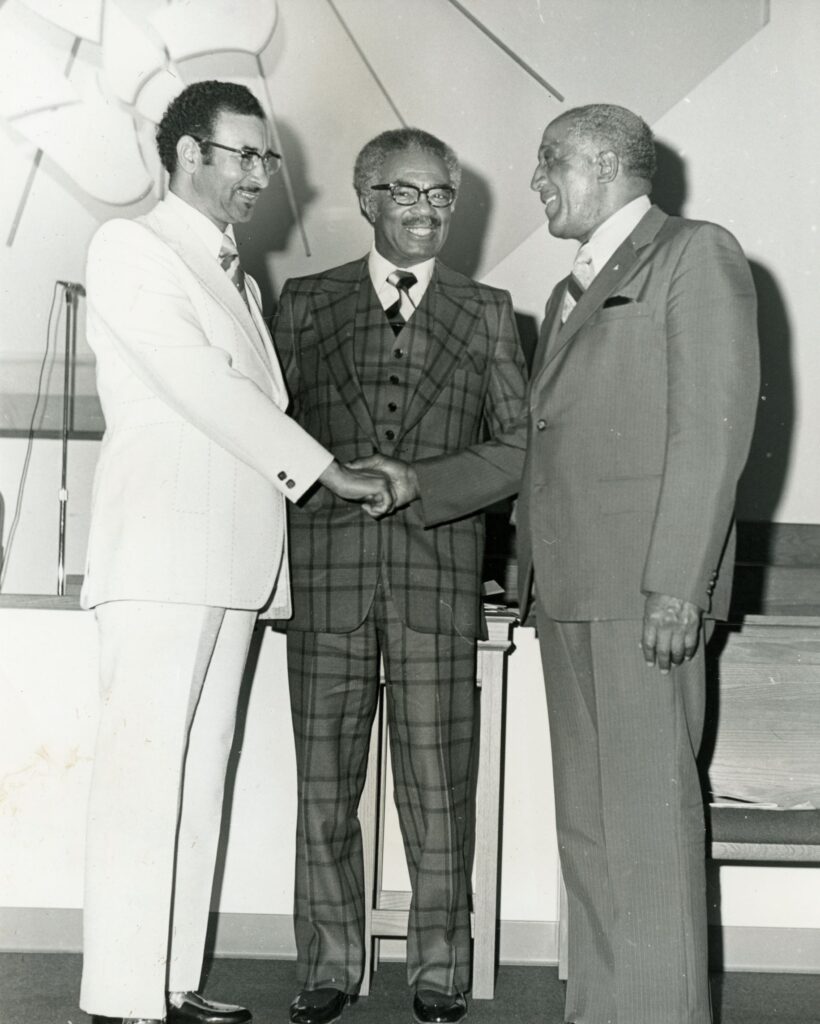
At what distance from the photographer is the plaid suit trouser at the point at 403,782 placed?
7.93 feet

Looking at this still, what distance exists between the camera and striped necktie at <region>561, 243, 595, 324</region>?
2150 millimetres

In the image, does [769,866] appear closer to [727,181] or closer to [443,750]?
[443,750]

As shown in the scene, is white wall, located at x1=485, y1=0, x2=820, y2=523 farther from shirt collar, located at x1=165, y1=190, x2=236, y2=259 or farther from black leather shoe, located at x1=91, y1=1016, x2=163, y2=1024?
black leather shoe, located at x1=91, y1=1016, x2=163, y2=1024

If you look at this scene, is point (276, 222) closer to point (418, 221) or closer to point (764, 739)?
point (418, 221)

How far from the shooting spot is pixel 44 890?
2822 millimetres

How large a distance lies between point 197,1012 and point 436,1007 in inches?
19.2

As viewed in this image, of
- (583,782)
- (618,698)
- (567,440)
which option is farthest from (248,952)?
(567,440)

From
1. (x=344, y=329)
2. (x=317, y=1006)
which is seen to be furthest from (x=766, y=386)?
(x=317, y=1006)

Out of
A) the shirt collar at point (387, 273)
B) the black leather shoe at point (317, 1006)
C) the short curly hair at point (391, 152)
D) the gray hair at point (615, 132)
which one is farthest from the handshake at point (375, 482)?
the black leather shoe at point (317, 1006)

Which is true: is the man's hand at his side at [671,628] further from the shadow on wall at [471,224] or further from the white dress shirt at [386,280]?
the shadow on wall at [471,224]

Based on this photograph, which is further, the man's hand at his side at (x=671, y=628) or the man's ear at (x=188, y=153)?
the man's ear at (x=188, y=153)

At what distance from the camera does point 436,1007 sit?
7.84 ft

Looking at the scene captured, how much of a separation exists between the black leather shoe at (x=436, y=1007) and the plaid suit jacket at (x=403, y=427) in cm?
74

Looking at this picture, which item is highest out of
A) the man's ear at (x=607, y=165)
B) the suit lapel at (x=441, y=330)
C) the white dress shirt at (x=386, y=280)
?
the man's ear at (x=607, y=165)
